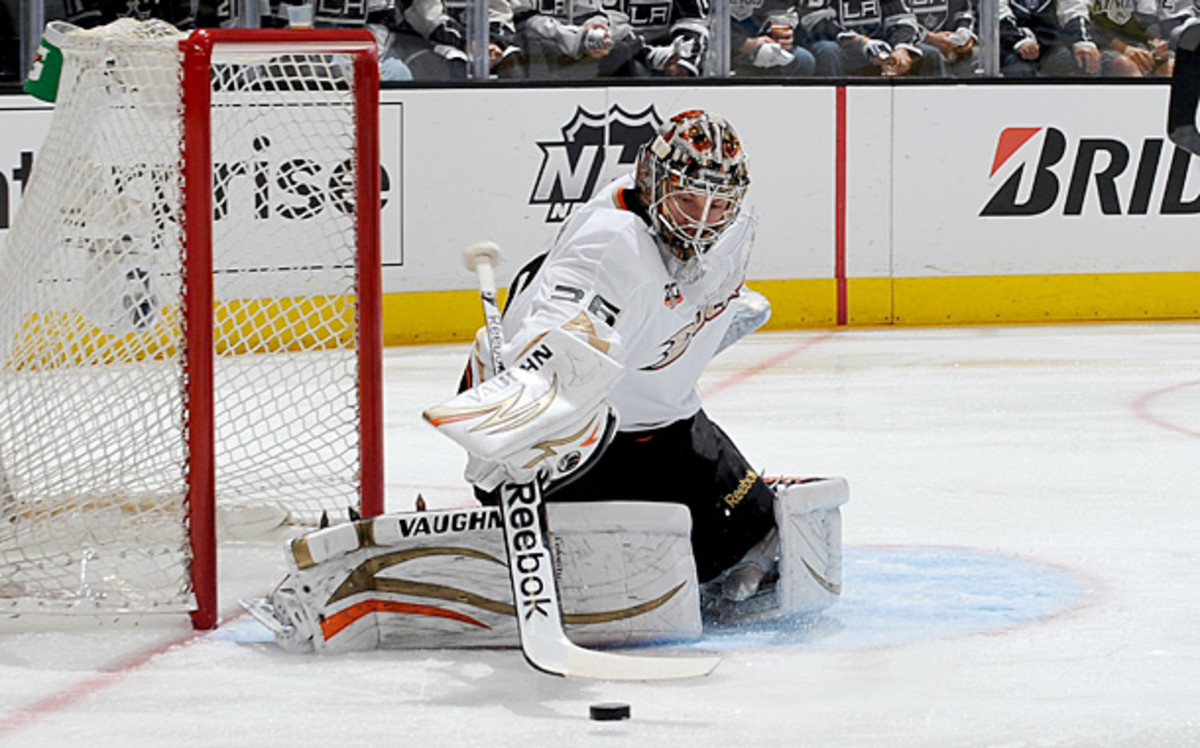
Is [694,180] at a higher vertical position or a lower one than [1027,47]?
lower

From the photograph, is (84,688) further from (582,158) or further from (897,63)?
(897,63)

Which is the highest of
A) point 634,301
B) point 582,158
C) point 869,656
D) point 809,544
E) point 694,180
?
point 582,158

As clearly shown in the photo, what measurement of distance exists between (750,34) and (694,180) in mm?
4818

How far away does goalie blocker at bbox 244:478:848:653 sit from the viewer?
2693mm

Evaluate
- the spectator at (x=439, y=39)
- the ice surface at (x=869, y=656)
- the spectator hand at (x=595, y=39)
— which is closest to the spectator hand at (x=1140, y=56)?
the spectator hand at (x=595, y=39)

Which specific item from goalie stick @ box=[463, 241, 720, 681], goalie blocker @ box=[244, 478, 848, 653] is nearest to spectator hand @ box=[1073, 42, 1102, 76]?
goalie blocker @ box=[244, 478, 848, 653]

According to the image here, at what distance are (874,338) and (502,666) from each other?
465 cm

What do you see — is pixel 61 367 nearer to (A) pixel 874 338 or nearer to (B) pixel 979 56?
(A) pixel 874 338

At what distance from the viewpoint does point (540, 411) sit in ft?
7.98

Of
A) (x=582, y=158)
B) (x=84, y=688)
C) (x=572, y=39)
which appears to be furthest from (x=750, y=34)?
(x=84, y=688)

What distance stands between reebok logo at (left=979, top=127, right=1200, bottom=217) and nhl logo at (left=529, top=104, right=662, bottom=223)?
55.0 inches

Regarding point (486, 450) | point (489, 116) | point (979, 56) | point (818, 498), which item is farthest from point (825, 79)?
point (486, 450)

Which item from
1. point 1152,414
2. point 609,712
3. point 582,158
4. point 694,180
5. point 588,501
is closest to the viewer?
point 609,712

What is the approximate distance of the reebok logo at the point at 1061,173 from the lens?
757 centimetres
